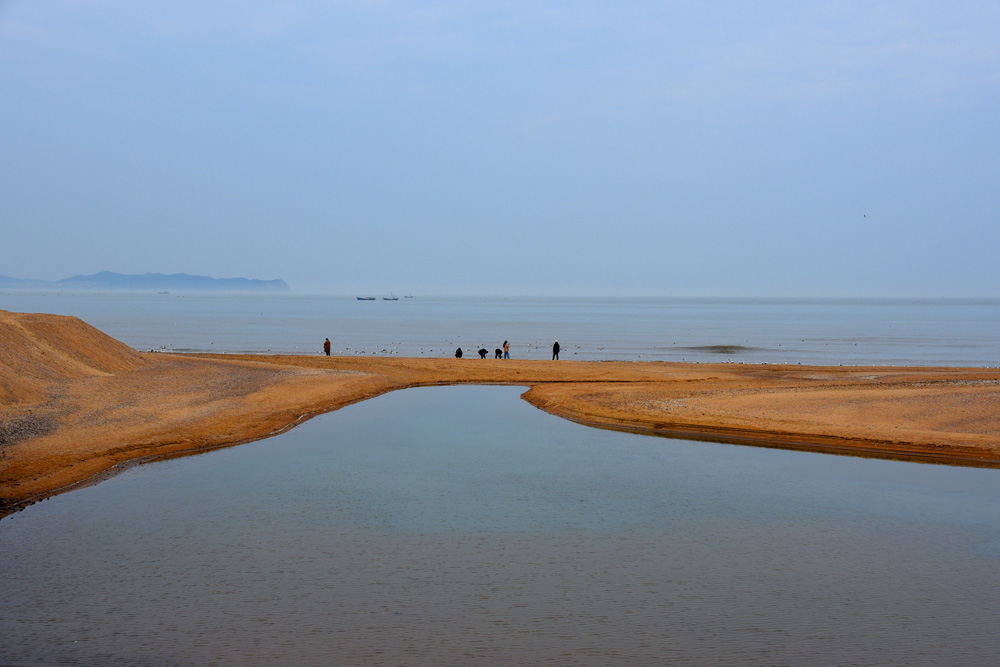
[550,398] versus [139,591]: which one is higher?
[550,398]

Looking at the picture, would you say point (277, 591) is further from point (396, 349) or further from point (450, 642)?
point (396, 349)

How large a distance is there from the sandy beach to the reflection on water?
6.56 ft

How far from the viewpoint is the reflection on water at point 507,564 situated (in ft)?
41.4

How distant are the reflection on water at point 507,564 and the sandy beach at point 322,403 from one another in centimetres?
200

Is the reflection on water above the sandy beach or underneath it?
underneath

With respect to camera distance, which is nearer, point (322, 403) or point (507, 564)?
point (507, 564)

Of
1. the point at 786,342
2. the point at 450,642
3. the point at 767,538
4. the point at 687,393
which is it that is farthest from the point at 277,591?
the point at 786,342

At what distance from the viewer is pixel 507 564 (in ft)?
52.6

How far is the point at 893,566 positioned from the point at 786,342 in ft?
292

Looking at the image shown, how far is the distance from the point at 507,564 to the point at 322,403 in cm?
2366

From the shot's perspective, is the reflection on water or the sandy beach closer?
the reflection on water

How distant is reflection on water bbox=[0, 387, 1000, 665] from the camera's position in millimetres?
12625

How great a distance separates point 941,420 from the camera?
102 feet

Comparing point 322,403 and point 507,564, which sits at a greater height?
point 322,403
